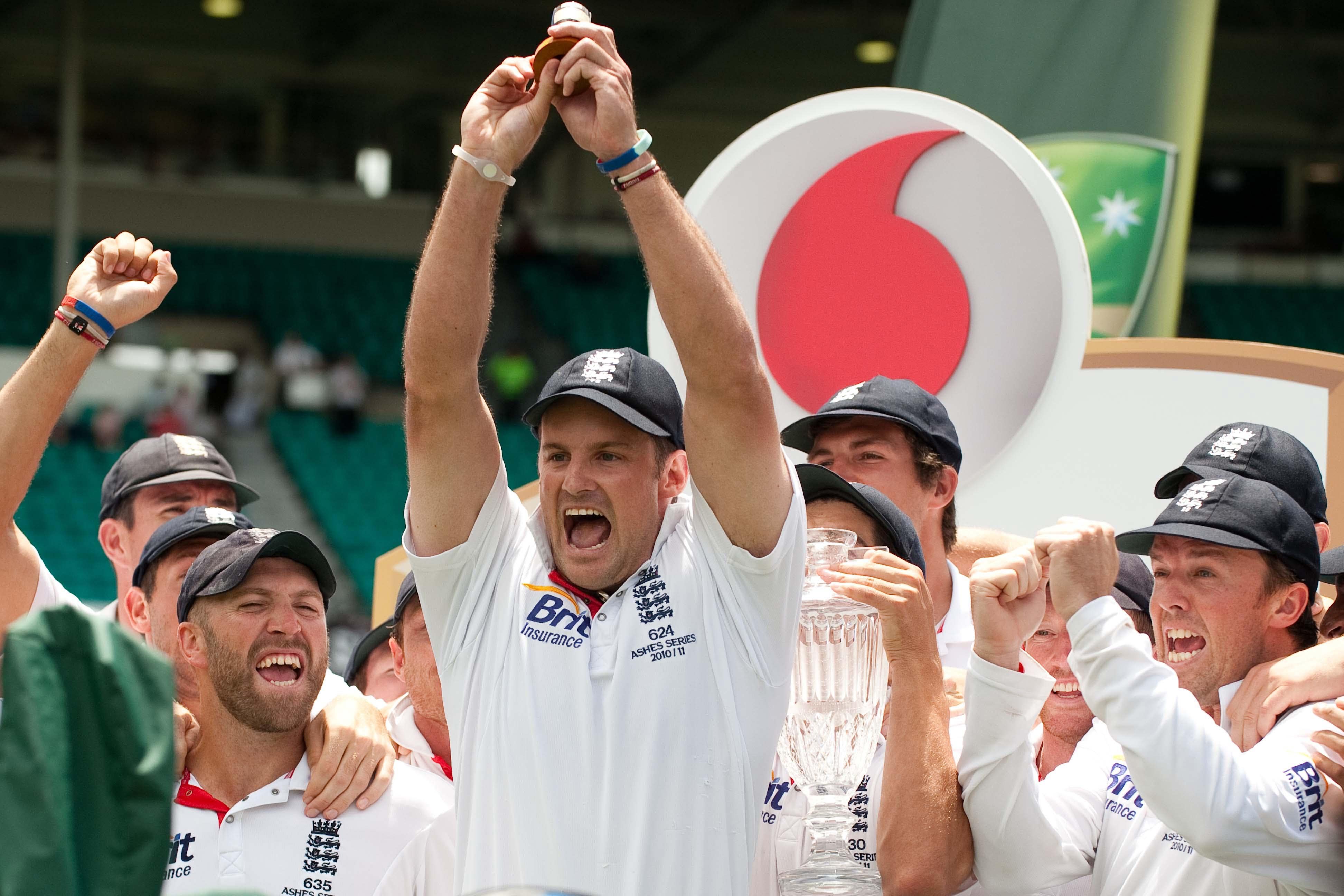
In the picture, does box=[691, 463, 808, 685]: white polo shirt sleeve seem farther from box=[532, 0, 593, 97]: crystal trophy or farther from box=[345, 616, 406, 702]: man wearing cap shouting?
box=[345, 616, 406, 702]: man wearing cap shouting

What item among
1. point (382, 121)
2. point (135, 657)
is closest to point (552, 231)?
point (382, 121)

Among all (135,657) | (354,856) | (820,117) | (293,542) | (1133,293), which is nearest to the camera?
(135,657)

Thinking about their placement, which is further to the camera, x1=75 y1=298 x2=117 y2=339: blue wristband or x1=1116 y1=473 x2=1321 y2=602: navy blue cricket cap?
x1=75 y1=298 x2=117 y2=339: blue wristband

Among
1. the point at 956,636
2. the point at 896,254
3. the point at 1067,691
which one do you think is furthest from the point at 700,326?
the point at 896,254

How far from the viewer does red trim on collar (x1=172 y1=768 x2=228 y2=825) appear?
102 inches

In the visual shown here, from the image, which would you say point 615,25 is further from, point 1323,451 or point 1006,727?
point 1006,727

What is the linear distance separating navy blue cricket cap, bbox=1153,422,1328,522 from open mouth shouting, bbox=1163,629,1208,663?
39 centimetres

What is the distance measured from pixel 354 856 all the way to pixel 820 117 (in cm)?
223

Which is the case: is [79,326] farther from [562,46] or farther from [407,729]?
[562,46]

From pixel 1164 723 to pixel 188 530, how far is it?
6.43 feet

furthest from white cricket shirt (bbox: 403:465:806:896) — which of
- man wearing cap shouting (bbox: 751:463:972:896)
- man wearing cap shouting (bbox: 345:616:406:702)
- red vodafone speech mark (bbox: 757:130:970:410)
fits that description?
red vodafone speech mark (bbox: 757:130:970:410)

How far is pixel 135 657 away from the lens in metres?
1.29

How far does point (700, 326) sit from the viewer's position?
214 centimetres

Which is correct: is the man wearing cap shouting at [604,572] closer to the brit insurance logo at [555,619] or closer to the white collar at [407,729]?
the brit insurance logo at [555,619]
